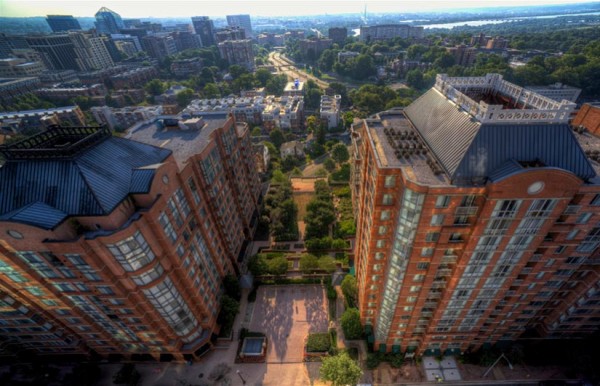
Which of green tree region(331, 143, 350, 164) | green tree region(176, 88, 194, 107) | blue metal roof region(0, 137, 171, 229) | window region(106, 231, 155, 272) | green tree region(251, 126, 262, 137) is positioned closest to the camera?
blue metal roof region(0, 137, 171, 229)

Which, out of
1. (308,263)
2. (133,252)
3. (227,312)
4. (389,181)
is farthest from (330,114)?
(133,252)

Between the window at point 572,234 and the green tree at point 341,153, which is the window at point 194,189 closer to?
the window at point 572,234

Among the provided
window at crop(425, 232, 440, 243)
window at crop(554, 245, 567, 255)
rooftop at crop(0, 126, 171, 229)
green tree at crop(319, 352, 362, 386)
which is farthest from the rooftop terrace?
rooftop at crop(0, 126, 171, 229)

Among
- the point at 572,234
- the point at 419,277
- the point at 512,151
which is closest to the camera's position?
the point at 512,151

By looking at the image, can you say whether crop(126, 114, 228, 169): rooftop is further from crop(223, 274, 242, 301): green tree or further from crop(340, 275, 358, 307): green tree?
crop(340, 275, 358, 307): green tree

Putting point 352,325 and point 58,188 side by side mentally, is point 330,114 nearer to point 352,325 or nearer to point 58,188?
point 352,325

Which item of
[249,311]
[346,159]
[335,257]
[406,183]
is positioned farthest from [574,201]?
[346,159]
